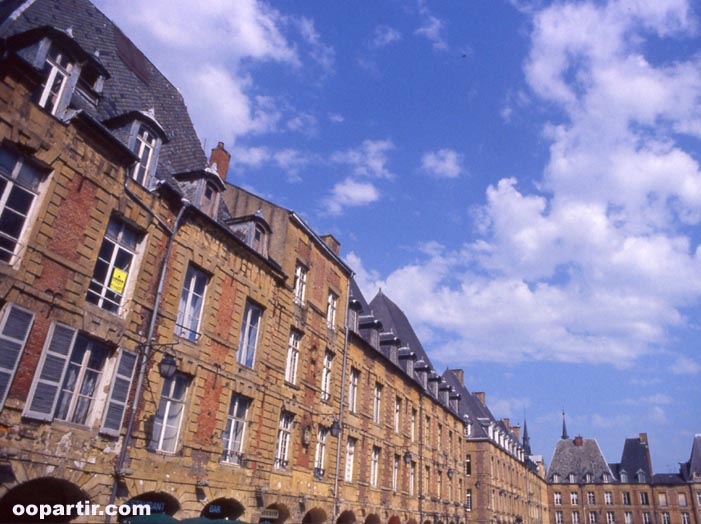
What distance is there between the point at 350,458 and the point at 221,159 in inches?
483

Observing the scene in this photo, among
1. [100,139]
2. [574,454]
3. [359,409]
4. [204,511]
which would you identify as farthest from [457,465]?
[574,454]

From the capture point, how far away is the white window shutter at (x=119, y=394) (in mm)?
11141

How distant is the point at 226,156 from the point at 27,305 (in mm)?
10966

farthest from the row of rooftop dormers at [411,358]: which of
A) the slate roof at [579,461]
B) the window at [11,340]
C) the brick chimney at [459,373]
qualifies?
the slate roof at [579,461]

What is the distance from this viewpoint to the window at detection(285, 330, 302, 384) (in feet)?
58.3

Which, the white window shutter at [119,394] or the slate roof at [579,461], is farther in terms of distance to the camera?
the slate roof at [579,461]

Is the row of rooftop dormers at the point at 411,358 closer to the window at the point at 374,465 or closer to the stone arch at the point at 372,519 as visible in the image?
the window at the point at 374,465

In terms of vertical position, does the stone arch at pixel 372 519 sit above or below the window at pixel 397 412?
below

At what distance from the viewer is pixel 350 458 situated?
21.4 m

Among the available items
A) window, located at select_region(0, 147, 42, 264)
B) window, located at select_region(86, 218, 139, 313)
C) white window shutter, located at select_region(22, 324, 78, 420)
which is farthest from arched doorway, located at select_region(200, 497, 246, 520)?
window, located at select_region(0, 147, 42, 264)

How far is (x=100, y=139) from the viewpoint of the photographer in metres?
11.5

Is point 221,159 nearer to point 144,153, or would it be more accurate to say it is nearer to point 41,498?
point 144,153

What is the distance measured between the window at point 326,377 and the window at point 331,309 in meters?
1.11

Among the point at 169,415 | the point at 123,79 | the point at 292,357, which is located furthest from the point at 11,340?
the point at 292,357
